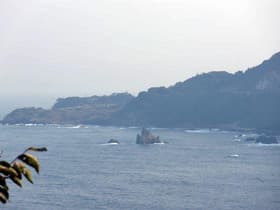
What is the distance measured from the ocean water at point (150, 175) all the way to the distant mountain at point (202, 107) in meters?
31.7

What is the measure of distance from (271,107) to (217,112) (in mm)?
9971

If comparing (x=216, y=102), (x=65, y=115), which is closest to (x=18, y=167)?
(x=216, y=102)

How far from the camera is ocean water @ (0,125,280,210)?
48.3m

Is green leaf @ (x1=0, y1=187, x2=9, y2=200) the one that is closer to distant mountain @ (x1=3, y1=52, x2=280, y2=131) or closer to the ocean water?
the ocean water

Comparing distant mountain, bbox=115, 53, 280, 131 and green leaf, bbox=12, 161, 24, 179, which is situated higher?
distant mountain, bbox=115, 53, 280, 131

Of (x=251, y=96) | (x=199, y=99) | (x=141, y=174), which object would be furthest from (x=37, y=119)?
(x=141, y=174)

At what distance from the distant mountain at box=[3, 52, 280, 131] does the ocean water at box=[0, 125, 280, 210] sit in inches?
1247

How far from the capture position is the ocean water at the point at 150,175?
158 ft

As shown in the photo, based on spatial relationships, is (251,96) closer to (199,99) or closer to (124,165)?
(199,99)

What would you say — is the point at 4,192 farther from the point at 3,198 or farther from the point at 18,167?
the point at 18,167

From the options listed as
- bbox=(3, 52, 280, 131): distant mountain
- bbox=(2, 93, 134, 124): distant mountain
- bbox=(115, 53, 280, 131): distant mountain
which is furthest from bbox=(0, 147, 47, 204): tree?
bbox=(2, 93, 134, 124): distant mountain

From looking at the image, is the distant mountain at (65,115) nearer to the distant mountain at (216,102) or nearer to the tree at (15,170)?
the distant mountain at (216,102)

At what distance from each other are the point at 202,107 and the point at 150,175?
268 ft

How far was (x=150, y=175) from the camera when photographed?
64750 millimetres
